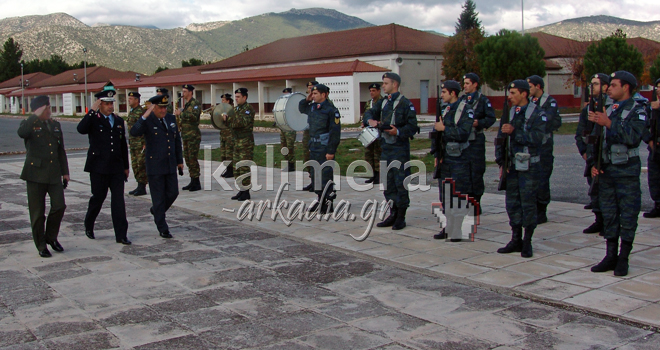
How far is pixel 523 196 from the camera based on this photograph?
20.3ft

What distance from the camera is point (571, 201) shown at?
9422 mm

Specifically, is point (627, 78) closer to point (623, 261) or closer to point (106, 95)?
point (623, 261)

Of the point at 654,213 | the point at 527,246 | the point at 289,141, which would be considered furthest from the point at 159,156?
the point at 289,141

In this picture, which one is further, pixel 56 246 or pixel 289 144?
pixel 289 144

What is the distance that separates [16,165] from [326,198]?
11.6 meters

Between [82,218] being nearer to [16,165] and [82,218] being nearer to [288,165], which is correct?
[288,165]

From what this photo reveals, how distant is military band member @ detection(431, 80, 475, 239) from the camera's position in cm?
703

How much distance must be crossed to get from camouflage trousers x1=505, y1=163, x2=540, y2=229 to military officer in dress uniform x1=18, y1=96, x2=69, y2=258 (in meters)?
4.89

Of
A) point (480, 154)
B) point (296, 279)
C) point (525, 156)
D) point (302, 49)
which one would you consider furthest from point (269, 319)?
point (302, 49)

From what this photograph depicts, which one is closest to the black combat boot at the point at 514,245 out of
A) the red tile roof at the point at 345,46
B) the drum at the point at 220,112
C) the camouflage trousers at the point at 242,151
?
the camouflage trousers at the point at 242,151

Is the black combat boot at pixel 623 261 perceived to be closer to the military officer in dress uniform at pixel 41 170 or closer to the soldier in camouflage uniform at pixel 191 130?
the military officer in dress uniform at pixel 41 170

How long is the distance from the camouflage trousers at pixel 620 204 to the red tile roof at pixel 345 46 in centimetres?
3510

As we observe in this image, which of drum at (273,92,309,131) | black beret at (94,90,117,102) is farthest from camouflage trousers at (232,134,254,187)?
black beret at (94,90,117,102)

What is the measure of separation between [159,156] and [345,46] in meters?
38.6
